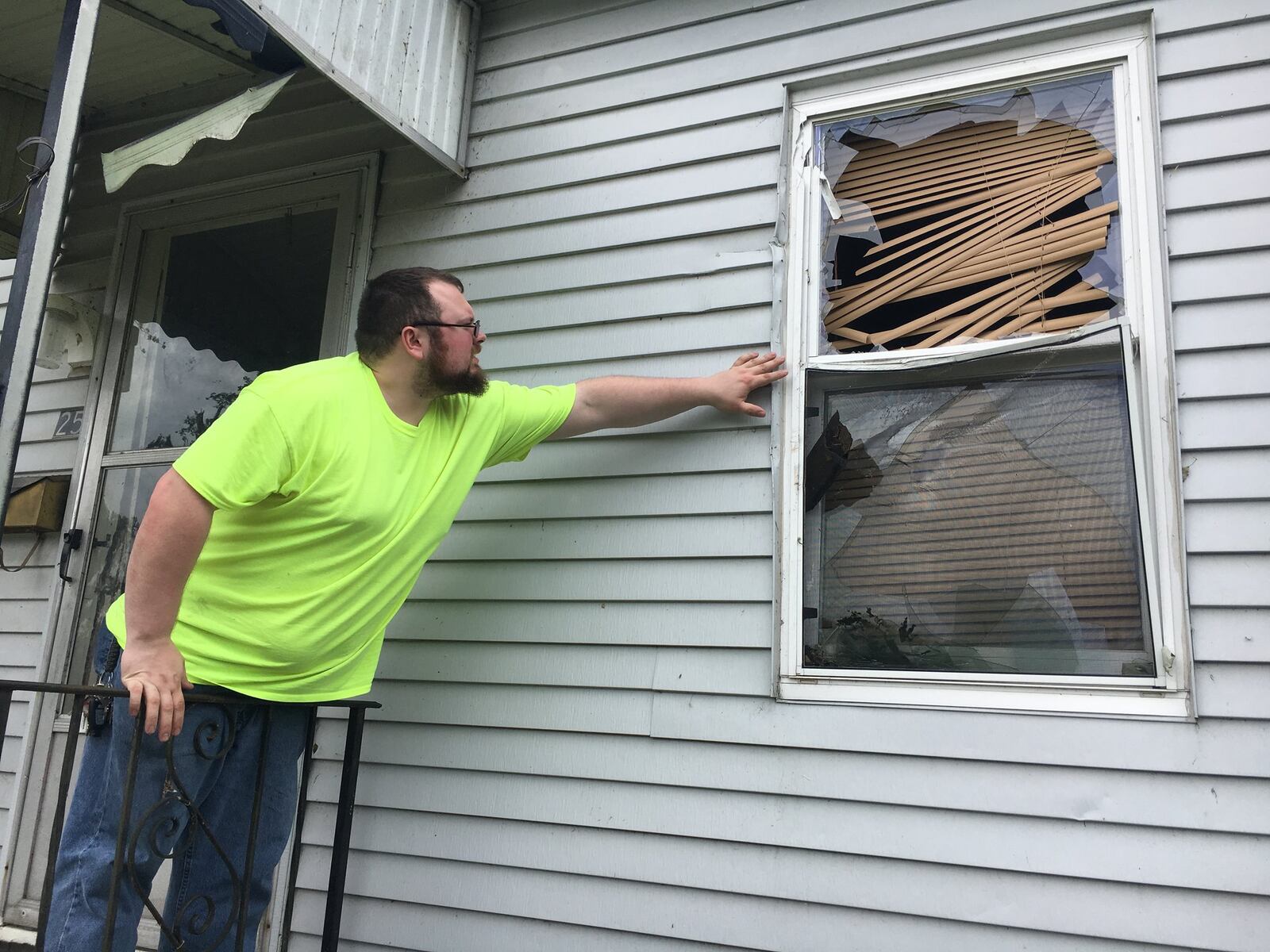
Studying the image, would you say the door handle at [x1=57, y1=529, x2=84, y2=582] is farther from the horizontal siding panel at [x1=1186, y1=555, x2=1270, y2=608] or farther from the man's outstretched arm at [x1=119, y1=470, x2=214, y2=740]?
the horizontal siding panel at [x1=1186, y1=555, x2=1270, y2=608]

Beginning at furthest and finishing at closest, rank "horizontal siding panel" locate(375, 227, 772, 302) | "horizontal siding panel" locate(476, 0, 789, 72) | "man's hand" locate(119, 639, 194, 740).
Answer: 1. "horizontal siding panel" locate(476, 0, 789, 72)
2. "horizontal siding panel" locate(375, 227, 772, 302)
3. "man's hand" locate(119, 639, 194, 740)

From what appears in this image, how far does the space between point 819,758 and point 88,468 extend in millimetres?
2847

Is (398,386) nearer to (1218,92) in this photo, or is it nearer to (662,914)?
(662,914)

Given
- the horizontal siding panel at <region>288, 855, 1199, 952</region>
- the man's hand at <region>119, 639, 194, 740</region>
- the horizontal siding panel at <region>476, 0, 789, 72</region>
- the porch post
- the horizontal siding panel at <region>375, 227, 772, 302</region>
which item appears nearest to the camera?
the man's hand at <region>119, 639, 194, 740</region>

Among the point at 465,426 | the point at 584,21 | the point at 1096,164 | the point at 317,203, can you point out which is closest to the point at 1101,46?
the point at 1096,164

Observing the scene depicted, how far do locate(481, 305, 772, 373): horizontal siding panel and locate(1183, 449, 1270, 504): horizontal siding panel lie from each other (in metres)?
1.05

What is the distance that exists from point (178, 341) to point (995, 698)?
3.09m

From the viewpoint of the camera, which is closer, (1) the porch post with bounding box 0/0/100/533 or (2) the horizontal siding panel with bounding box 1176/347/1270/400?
(1) the porch post with bounding box 0/0/100/533

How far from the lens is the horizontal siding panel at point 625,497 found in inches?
101

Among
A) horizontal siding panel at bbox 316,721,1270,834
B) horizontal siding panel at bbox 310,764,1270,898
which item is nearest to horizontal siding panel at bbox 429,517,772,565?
horizontal siding panel at bbox 316,721,1270,834

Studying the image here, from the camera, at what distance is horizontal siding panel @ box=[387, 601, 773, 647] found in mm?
2484

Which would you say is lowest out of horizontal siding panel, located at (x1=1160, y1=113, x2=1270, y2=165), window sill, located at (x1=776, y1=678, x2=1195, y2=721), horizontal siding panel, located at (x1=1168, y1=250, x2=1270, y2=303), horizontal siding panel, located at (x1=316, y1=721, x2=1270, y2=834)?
horizontal siding panel, located at (x1=316, y1=721, x2=1270, y2=834)

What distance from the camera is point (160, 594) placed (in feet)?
6.39

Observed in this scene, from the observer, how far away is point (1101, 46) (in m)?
2.48
